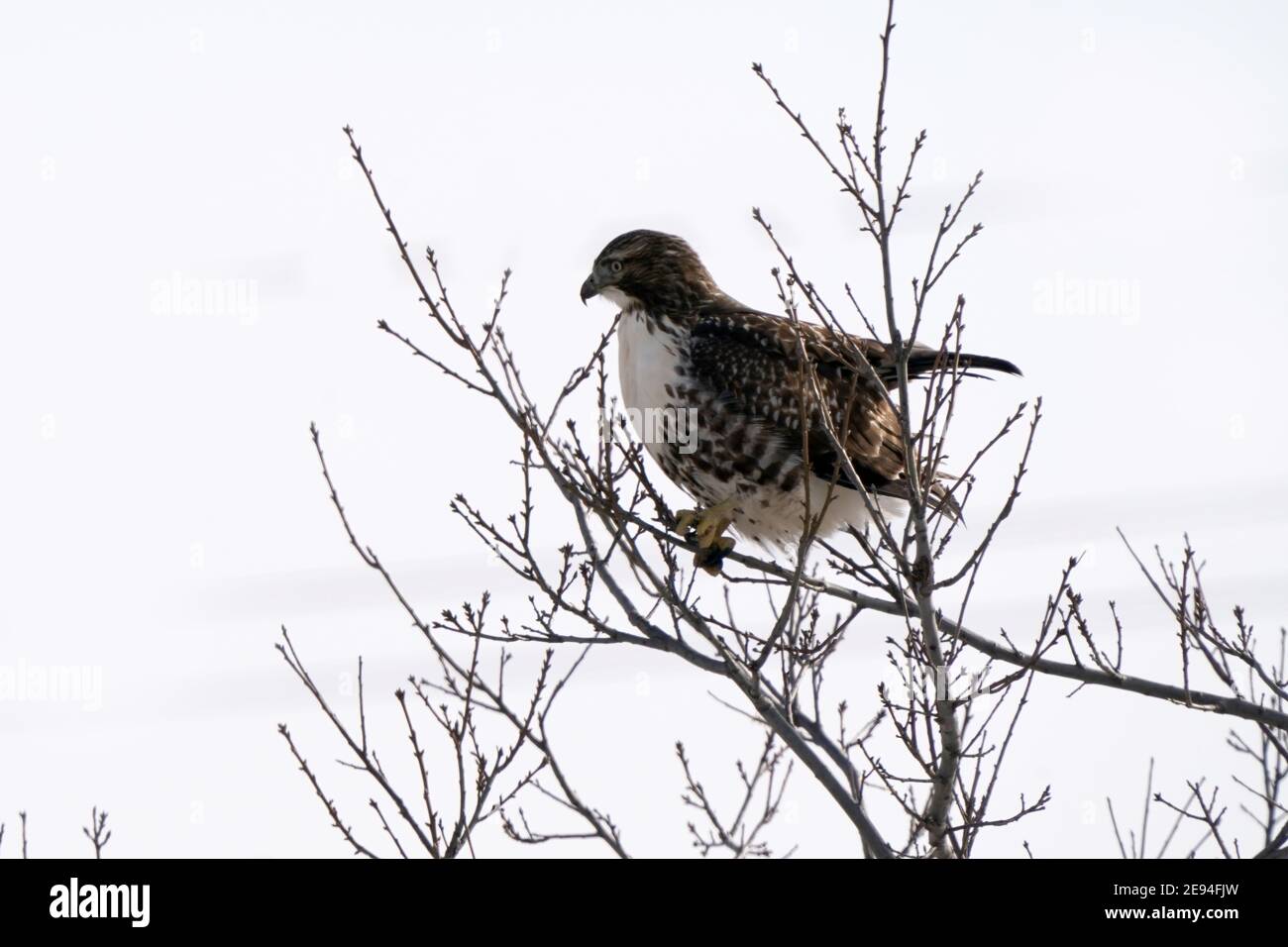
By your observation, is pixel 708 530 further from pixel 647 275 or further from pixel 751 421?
pixel 647 275

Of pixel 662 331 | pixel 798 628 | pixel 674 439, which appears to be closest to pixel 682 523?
pixel 674 439

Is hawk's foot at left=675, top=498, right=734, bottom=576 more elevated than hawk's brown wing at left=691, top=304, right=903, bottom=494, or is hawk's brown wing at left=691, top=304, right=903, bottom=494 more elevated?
hawk's brown wing at left=691, top=304, right=903, bottom=494

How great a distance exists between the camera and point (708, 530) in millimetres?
6387

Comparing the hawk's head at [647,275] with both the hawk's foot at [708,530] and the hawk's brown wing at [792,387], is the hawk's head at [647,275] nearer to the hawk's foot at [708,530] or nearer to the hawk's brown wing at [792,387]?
the hawk's brown wing at [792,387]

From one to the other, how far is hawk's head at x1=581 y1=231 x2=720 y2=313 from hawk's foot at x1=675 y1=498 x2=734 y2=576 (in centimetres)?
101

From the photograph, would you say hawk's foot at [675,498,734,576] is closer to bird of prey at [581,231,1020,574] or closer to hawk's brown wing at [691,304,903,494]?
bird of prey at [581,231,1020,574]

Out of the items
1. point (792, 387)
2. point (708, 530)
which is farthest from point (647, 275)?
point (708, 530)

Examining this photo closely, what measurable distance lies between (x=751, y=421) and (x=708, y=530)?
1.64 feet

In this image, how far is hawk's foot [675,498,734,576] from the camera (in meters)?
6.19

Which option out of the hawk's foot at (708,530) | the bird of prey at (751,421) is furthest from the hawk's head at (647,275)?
the hawk's foot at (708,530)

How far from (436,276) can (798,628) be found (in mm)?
1521

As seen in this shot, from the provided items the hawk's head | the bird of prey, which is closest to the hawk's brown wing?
the bird of prey
